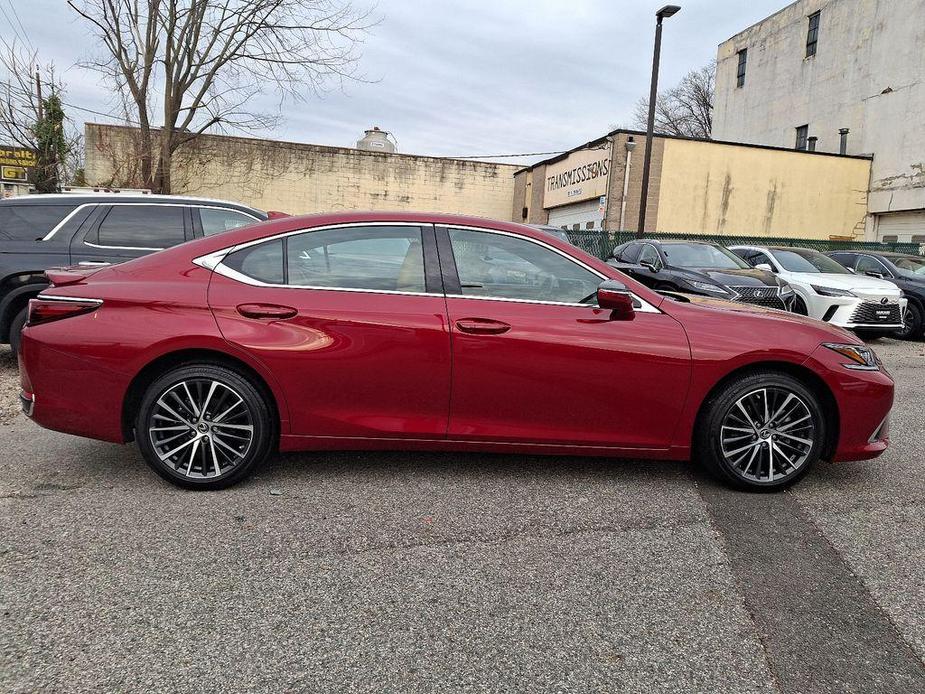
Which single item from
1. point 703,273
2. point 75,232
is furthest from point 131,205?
point 703,273

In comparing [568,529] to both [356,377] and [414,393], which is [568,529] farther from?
[356,377]

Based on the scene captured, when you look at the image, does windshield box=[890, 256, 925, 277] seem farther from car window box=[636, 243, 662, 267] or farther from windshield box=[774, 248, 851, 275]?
car window box=[636, 243, 662, 267]

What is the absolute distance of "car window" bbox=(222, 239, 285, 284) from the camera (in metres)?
3.69

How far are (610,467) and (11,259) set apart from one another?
5.91 m

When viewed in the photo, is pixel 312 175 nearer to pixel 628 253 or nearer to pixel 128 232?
pixel 628 253

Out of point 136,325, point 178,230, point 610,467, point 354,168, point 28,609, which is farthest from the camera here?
point 354,168

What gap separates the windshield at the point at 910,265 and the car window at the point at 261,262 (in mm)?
12469

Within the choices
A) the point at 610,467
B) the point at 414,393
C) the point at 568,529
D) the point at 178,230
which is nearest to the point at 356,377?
the point at 414,393

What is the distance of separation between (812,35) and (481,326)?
32.6 metres

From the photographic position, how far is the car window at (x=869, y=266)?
41.0 feet

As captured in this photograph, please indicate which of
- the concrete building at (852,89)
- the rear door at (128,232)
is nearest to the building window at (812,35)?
the concrete building at (852,89)

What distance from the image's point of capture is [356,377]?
3.59 metres

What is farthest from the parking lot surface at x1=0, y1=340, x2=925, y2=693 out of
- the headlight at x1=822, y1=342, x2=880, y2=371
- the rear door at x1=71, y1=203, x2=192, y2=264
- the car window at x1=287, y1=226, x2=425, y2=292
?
the rear door at x1=71, y1=203, x2=192, y2=264

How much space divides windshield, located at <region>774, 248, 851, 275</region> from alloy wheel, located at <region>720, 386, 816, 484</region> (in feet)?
27.1
